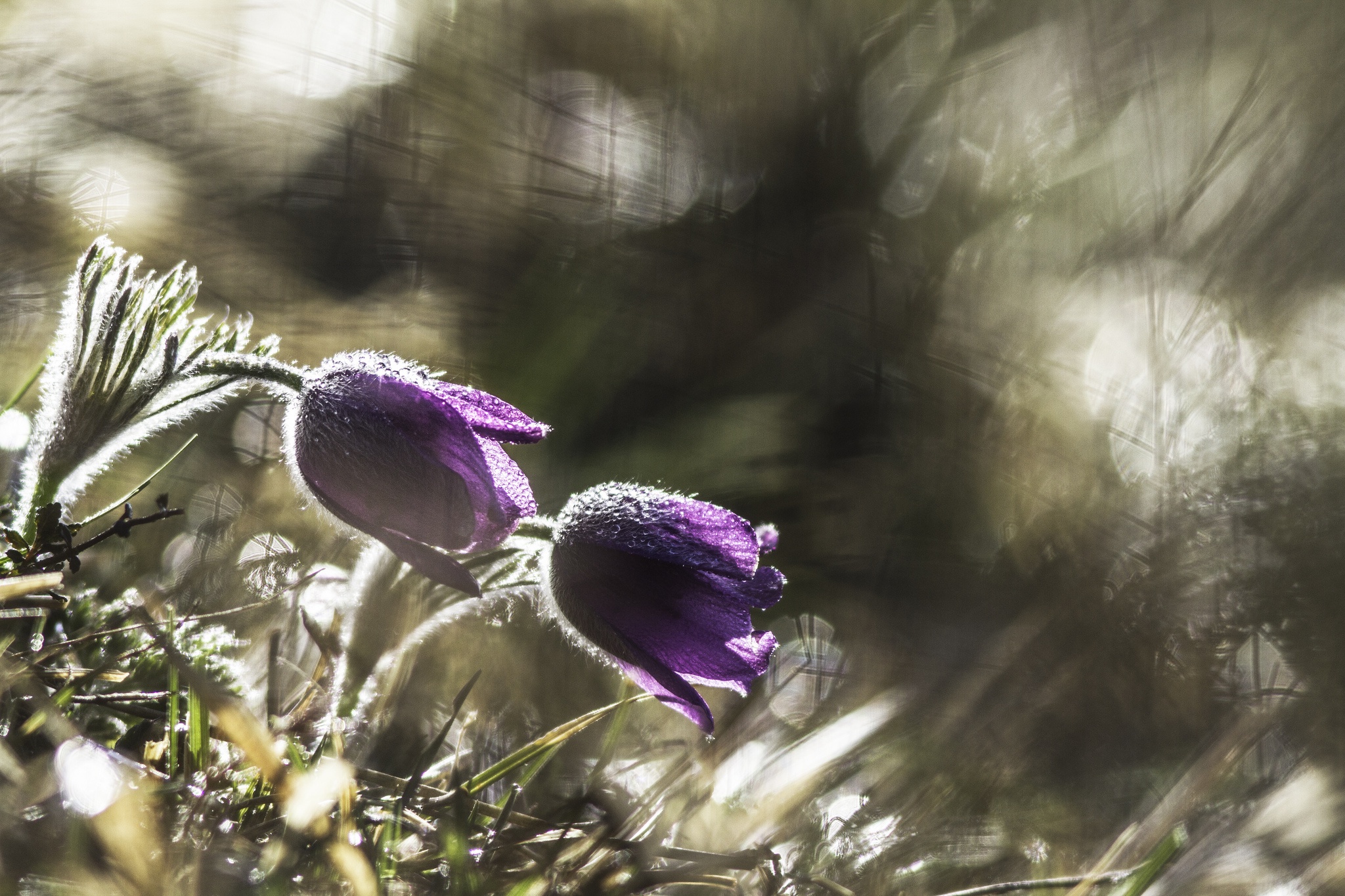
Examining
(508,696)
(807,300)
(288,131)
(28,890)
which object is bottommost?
(508,696)

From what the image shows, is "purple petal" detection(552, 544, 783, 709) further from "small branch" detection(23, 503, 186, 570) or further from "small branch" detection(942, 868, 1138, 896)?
"small branch" detection(23, 503, 186, 570)

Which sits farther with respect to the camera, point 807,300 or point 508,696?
point 807,300

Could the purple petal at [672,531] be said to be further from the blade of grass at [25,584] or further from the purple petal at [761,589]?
the blade of grass at [25,584]

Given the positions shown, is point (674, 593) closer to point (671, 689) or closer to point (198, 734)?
point (671, 689)

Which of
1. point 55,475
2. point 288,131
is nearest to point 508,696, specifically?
point 55,475

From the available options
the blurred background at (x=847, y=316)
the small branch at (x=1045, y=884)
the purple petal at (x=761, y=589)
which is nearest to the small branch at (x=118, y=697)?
the blurred background at (x=847, y=316)

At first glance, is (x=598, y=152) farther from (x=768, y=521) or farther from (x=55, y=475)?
(x=55, y=475)
